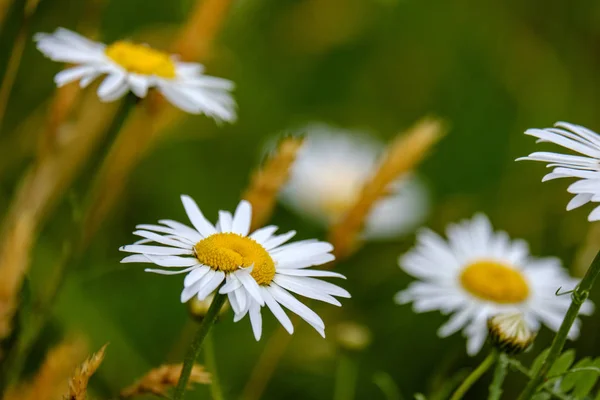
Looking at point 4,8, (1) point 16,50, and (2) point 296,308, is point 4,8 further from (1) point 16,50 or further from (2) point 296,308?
(2) point 296,308

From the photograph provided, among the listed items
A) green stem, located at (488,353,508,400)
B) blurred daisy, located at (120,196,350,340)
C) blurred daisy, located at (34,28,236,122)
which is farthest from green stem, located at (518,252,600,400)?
blurred daisy, located at (34,28,236,122)

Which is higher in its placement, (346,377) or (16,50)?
Result: (16,50)

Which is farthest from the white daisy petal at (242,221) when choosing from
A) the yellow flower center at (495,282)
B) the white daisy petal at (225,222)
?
the yellow flower center at (495,282)

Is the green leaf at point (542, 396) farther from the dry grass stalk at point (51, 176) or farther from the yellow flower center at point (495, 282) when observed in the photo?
the dry grass stalk at point (51, 176)

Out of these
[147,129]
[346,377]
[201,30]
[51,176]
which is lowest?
[346,377]

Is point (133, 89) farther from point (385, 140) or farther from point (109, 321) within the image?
point (385, 140)

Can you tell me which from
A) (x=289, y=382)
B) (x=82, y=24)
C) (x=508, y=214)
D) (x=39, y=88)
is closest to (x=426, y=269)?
(x=289, y=382)

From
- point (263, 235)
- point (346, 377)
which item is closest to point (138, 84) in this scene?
point (263, 235)
